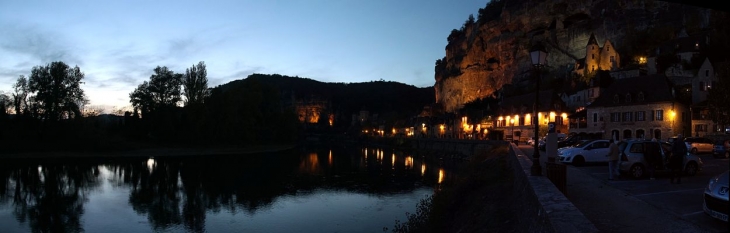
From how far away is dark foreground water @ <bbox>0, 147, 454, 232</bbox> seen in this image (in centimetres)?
2383

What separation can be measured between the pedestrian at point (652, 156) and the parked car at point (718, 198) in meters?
8.36

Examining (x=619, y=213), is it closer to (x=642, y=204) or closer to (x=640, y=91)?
(x=642, y=204)

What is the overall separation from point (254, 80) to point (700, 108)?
249 feet

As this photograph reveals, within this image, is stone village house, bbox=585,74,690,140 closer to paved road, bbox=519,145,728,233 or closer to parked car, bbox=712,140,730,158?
parked car, bbox=712,140,730,158

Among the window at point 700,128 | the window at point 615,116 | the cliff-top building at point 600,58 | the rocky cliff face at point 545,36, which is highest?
the rocky cliff face at point 545,36

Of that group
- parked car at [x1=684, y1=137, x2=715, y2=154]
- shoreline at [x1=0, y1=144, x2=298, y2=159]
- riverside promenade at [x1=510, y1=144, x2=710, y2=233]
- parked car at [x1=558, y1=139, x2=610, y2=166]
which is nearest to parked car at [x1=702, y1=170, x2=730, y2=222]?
riverside promenade at [x1=510, y1=144, x2=710, y2=233]

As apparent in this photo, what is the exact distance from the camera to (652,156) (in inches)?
688

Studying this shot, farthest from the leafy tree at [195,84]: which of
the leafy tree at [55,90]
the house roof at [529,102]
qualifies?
the house roof at [529,102]

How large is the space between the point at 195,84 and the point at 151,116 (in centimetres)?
922

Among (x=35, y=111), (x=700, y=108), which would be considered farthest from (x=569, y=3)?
(x=35, y=111)

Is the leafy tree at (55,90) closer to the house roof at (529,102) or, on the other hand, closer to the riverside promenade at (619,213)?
the house roof at (529,102)

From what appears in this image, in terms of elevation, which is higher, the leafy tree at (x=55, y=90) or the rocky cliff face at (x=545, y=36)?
the rocky cliff face at (x=545, y=36)

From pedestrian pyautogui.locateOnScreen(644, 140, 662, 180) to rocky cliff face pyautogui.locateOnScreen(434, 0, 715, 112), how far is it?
6615cm

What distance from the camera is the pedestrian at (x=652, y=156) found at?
17.3m
